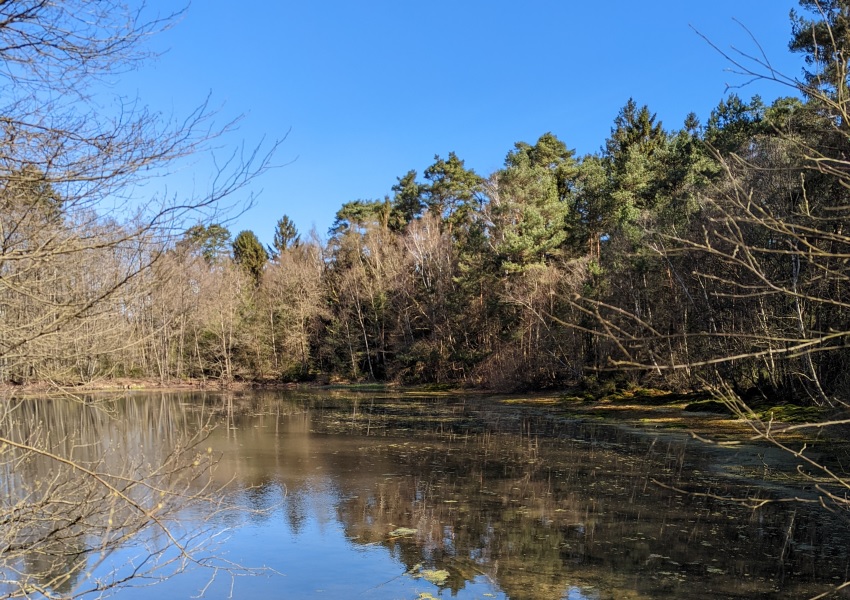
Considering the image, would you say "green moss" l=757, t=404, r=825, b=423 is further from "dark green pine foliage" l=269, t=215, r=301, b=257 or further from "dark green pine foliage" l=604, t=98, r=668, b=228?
"dark green pine foliage" l=269, t=215, r=301, b=257

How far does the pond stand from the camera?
22.2ft

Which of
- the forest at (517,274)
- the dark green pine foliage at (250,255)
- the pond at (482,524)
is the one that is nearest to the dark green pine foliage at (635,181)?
the forest at (517,274)

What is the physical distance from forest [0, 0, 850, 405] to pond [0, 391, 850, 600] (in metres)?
1.17

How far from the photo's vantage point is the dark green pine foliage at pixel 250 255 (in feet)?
178

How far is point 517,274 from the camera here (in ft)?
106

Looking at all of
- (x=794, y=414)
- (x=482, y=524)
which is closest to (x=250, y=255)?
(x=794, y=414)

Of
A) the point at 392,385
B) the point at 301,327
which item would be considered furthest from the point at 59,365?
the point at 301,327

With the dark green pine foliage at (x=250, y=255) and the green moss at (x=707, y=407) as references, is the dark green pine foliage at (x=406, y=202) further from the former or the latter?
the green moss at (x=707, y=407)

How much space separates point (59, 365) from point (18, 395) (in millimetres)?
1247

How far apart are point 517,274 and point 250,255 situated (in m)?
29.5

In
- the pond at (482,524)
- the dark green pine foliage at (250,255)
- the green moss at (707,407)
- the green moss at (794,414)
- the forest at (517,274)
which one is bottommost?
the pond at (482,524)

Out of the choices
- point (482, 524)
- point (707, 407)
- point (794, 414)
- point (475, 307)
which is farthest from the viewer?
point (475, 307)

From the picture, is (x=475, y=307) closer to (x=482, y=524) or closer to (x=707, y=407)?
(x=707, y=407)

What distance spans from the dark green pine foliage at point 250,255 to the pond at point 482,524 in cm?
3807
